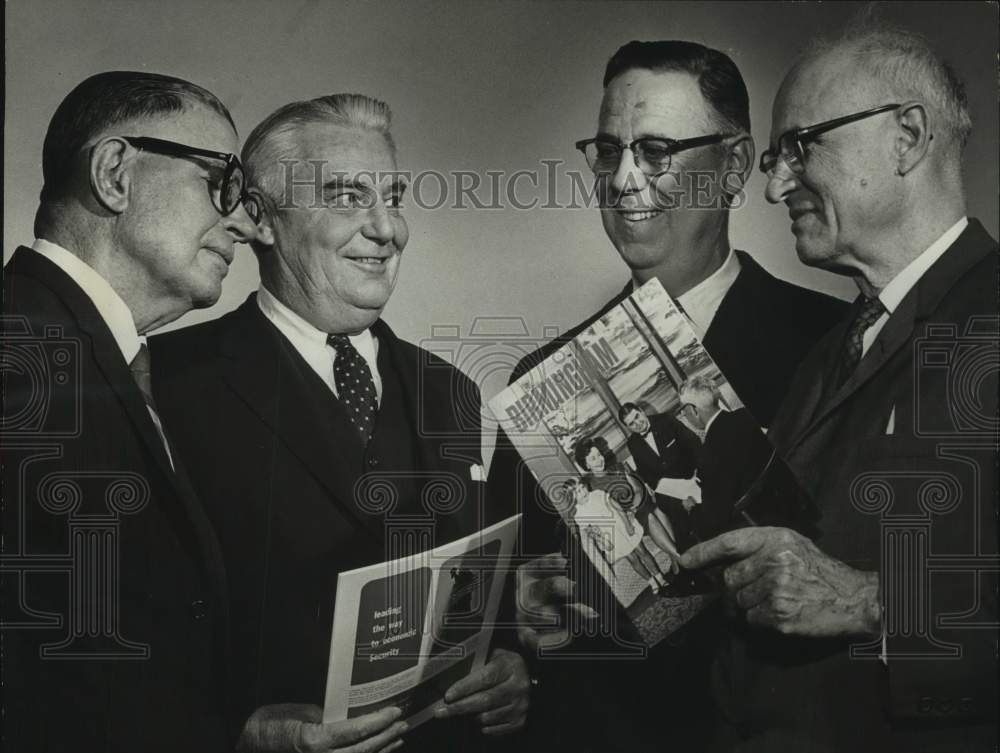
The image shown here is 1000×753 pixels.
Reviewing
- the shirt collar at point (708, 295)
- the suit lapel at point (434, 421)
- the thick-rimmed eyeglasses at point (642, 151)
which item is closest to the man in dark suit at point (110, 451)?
the suit lapel at point (434, 421)

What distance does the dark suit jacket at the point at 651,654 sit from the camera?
244cm

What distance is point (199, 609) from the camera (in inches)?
88.6

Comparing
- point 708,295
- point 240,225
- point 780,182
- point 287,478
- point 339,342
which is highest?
point 780,182

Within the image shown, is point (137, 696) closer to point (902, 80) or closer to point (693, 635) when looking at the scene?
point (693, 635)

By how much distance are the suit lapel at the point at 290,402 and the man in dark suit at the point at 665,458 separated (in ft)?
2.03

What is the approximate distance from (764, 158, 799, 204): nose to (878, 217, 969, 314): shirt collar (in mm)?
325

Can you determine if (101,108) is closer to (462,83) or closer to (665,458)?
(462,83)

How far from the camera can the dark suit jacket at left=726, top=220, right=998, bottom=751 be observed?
2395 mm

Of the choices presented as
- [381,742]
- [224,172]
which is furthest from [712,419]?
[224,172]

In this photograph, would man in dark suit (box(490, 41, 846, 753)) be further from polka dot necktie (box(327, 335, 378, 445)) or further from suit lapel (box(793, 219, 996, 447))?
polka dot necktie (box(327, 335, 378, 445))

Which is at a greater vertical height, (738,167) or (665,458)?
(738,167)

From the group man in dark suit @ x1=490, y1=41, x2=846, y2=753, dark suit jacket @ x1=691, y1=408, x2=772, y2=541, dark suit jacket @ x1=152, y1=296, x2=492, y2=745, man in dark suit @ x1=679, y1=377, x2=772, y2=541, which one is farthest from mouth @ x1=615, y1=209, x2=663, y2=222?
dark suit jacket @ x1=152, y1=296, x2=492, y2=745

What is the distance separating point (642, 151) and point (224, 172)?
973 millimetres

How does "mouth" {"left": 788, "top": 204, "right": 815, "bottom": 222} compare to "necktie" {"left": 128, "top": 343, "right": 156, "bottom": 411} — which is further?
"mouth" {"left": 788, "top": 204, "right": 815, "bottom": 222}
